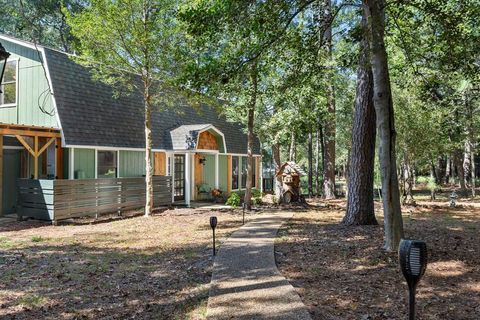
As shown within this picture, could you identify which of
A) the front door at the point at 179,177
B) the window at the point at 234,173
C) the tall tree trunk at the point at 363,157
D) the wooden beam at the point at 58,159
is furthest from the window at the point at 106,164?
the tall tree trunk at the point at 363,157

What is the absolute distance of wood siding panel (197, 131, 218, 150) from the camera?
16.3 m

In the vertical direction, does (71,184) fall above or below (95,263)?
above

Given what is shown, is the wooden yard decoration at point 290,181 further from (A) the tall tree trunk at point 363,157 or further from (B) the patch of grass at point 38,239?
(B) the patch of grass at point 38,239

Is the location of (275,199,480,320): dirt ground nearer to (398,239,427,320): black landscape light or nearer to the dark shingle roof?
(398,239,427,320): black landscape light

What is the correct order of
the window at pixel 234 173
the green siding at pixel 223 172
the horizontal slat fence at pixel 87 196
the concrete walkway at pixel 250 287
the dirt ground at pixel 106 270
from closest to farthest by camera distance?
the concrete walkway at pixel 250 287 → the dirt ground at pixel 106 270 → the horizontal slat fence at pixel 87 196 → the green siding at pixel 223 172 → the window at pixel 234 173

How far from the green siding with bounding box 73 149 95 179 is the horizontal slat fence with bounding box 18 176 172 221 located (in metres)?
1.09

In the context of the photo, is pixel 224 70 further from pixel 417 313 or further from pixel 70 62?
pixel 70 62

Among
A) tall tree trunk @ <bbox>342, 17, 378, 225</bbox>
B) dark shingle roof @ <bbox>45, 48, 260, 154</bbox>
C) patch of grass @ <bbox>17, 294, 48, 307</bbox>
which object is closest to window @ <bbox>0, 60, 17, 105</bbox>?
dark shingle roof @ <bbox>45, 48, 260, 154</bbox>

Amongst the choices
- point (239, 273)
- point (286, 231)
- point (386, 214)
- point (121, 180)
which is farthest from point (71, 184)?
point (386, 214)

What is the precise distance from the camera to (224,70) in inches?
269

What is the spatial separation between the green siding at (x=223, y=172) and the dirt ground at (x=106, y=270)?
8.65 m

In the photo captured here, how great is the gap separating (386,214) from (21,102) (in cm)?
1258

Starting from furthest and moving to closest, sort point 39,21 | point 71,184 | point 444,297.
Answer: point 39,21, point 71,184, point 444,297

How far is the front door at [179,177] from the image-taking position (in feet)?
55.4
